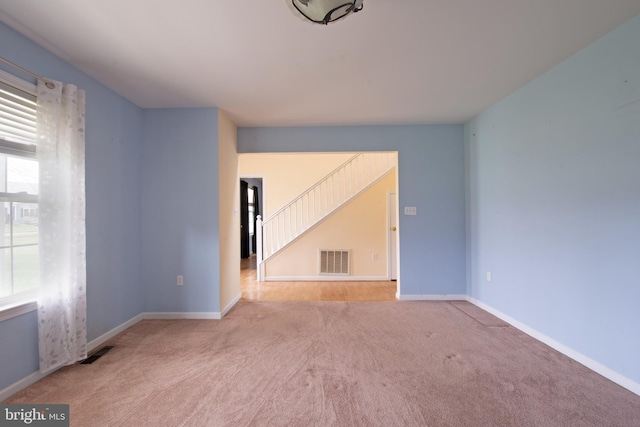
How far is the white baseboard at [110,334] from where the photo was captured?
248 cm

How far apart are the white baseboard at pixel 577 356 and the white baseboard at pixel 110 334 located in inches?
168

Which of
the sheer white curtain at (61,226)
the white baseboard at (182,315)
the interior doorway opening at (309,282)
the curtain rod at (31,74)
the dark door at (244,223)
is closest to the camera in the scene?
the curtain rod at (31,74)

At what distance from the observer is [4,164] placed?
189 cm

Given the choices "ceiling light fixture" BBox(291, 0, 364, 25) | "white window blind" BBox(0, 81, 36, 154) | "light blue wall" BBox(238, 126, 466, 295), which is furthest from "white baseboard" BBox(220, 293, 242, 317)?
"ceiling light fixture" BBox(291, 0, 364, 25)

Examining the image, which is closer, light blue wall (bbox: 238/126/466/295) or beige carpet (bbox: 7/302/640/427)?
beige carpet (bbox: 7/302/640/427)

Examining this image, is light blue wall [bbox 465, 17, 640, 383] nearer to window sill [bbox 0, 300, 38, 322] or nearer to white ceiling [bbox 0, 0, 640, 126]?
white ceiling [bbox 0, 0, 640, 126]

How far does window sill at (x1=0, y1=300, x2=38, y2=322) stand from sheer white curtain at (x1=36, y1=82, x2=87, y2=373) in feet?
0.15

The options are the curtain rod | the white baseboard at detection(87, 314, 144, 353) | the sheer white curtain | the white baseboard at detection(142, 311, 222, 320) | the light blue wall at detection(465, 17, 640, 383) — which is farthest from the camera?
the white baseboard at detection(142, 311, 222, 320)

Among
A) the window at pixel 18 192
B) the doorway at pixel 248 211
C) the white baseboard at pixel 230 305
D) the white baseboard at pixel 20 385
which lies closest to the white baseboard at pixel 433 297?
the white baseboard at pixel 230 305

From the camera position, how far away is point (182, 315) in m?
3.21

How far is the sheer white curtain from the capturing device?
6.53ft

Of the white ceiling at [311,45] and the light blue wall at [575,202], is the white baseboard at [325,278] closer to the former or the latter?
the light blue wall at [575,202]

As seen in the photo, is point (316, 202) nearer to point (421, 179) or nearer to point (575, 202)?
point (421, 179)

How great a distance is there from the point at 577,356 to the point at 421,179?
243cm
